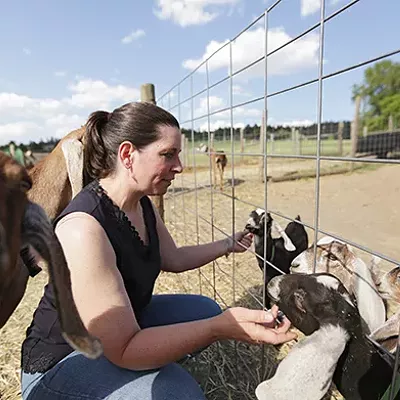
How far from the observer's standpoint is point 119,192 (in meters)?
1.55

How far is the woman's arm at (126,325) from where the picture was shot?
48.5 inches

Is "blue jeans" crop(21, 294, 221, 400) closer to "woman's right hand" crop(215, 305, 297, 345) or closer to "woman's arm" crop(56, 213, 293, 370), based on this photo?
"woman's arm" crop(56, 213, 293, 370)

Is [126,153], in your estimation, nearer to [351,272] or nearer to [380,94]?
[351,272]

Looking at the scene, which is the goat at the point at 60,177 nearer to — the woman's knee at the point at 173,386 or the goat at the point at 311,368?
the woman's knee at the point at 173,386

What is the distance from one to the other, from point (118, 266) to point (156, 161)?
→ 0.42m

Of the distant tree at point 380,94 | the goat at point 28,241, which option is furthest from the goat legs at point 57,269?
the distant tree at point 380,94

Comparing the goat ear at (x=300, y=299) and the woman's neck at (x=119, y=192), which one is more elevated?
the woman's neck at (x=119, y=192)

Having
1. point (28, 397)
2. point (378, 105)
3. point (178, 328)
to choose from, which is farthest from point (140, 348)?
point (378, 105)

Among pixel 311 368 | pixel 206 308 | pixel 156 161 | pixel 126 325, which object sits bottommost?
pixel 206 308

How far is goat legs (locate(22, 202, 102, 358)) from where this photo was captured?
79 cm

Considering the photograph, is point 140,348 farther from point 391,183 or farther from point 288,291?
point 391,183

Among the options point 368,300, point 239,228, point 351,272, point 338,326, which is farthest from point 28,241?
point 239,228

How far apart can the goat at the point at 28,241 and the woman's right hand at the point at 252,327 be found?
1.51 feet

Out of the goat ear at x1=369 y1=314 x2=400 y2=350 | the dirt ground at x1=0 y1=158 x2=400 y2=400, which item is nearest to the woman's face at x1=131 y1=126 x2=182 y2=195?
the dirt ground at x1=0 y1=158 x2=400 y2=400
